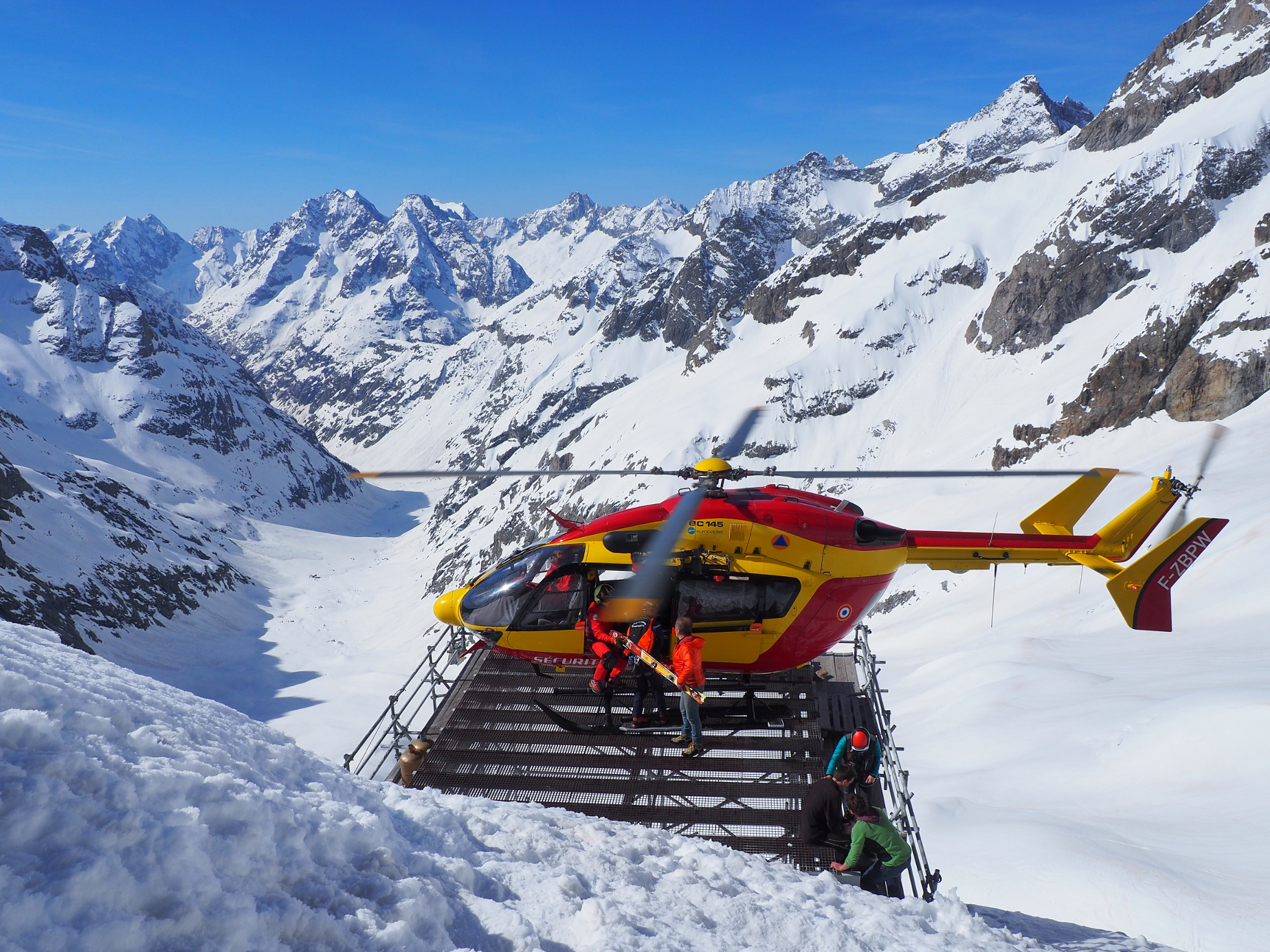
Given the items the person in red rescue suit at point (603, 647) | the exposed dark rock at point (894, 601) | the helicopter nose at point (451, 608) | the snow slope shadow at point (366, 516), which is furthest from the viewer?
the snow slope shadow at point (366, 516)

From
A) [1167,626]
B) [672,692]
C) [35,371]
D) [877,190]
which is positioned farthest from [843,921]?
[877,190]

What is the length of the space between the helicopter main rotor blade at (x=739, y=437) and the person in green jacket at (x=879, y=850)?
16.0 ft

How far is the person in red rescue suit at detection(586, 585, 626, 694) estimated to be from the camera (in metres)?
10.7

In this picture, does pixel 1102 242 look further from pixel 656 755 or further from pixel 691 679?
pixel 656 755

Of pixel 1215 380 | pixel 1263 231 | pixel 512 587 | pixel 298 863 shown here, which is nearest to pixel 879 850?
pixel 298 863

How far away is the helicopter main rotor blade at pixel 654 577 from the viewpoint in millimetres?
7859

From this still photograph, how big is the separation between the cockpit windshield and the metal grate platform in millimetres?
1115

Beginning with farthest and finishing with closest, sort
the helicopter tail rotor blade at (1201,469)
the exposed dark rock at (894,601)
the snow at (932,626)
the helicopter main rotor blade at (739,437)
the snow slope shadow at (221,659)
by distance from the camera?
the snow slope shadow at (221,659) → the exposed dark rock at (894,601) → the helicopter tail rotor blade at (1201,469) → the helicopter main rotor blade at (739,437) → the snow at (932,626)

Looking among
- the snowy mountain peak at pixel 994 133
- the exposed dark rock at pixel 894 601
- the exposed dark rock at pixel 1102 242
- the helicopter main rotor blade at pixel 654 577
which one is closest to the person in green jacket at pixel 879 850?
the helicopter main rotor blade at pixel 654 577

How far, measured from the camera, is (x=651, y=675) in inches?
411

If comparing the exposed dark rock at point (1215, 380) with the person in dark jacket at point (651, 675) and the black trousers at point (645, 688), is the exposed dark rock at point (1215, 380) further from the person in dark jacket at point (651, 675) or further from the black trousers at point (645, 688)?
the black trousers at point (645, 688)

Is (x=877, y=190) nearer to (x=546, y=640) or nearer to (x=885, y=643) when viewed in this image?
(x=885, y=643)

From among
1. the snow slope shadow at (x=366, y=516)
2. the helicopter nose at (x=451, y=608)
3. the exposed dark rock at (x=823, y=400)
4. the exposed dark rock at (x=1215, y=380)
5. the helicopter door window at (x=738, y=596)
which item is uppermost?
the exposed dark rock at (x=823, y=400)

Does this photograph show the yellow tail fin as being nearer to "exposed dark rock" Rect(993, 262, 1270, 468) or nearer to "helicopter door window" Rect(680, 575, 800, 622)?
"helicopter door window" Rect(680, 575, 800, 622)
